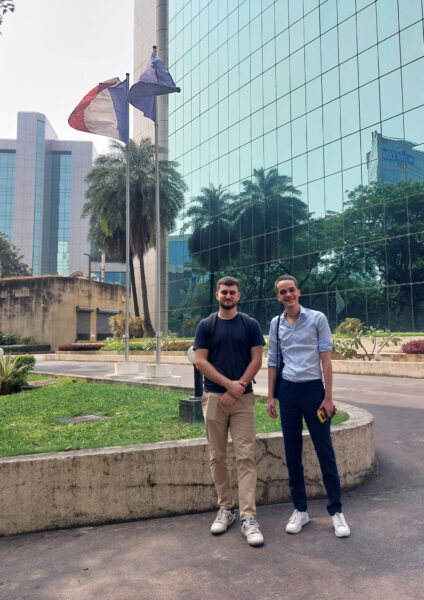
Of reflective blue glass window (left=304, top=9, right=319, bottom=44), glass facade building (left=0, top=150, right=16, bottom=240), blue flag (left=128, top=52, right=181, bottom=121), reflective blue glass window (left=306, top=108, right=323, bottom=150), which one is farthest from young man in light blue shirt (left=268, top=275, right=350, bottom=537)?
glass facade building (left=0, top=150, right=16, bottom=240)

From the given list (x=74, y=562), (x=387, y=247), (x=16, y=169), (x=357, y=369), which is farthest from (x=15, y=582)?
(x=16, y=169)

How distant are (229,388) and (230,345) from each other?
1.09 feet

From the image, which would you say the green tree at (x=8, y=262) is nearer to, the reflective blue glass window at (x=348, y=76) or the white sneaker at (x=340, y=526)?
the reflective blue glass window at (x=348, y=76)

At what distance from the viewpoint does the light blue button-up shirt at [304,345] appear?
356cm

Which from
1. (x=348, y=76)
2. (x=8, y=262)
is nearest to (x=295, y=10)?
(x=348, y=76)

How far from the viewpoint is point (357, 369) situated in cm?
1681

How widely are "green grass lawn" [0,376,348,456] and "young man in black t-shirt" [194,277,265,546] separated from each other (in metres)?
1.42

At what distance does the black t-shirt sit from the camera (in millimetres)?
3621

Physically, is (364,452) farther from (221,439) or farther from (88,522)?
(88,522)

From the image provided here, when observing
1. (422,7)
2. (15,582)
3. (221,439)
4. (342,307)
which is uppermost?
(422,7)

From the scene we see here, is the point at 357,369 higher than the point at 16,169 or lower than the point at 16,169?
lower

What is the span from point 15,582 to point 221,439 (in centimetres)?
163

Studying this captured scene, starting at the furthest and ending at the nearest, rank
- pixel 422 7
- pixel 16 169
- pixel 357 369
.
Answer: pixel 16 169
pixel 422 7
pixel 357 369

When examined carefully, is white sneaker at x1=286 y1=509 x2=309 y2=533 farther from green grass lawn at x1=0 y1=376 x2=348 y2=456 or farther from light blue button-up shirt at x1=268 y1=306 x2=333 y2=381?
green grass lawn at x1=0 y1=376 x2=348 y2=456
